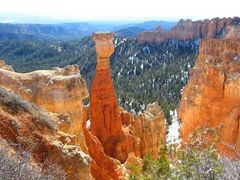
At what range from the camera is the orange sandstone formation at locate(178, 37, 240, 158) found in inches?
820

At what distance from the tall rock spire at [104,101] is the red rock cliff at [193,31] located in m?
62.1

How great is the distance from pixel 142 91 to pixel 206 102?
43.0 metres

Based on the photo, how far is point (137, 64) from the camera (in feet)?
295

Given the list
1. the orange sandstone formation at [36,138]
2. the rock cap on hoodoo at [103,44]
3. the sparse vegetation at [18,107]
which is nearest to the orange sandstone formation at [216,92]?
the rock cap on hoodoo at [103,44]

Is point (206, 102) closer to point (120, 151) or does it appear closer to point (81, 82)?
point (120, 151)

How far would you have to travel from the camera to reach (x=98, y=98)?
22.1 meters

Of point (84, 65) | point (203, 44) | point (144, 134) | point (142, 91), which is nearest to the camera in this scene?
point (144, 134)

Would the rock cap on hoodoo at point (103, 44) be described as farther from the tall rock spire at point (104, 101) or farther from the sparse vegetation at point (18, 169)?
the sparse vegetation at point (18, 169)

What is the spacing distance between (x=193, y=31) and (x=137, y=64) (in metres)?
16.0

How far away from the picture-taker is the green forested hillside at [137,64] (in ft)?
201

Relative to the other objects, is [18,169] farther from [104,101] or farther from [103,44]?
[103,44]

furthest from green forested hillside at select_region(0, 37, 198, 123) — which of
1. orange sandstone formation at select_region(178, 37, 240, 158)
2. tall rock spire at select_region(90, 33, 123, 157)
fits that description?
tall rock spire at select_region(90, 33, 123, 157)

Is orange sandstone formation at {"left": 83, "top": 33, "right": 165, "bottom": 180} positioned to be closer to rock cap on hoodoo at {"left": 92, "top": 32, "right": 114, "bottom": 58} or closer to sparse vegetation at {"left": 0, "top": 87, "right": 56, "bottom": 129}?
rock cap on hoodoo at {"left": 92, "top": 32, "right": 114, "bottom": 58}

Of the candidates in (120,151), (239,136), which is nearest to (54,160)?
(120,151)
